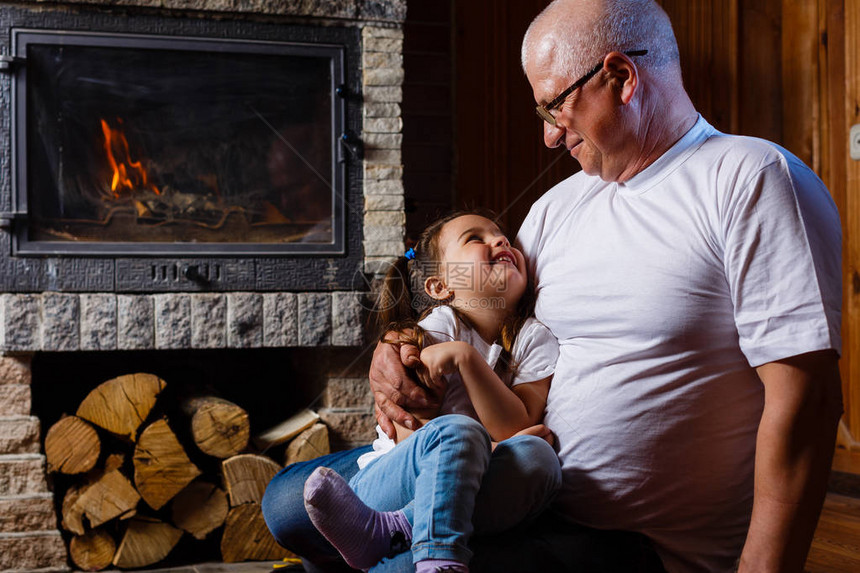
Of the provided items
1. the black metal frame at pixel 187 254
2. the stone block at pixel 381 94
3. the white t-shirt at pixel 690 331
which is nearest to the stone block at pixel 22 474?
the black metal frame at pixel 187 254

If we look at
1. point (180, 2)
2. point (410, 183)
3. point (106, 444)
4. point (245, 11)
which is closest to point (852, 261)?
point (410, 183)

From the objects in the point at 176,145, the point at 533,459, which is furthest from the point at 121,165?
the point at 533,459

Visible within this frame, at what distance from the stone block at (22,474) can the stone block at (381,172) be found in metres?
1.24

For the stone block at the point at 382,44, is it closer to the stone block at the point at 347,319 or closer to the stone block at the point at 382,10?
the stone block at the point at 382,10

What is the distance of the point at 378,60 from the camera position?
2420mm

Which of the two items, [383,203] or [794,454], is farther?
[383,203]

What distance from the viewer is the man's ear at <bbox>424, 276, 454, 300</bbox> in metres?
1.52

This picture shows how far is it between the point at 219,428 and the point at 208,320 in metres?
0.32

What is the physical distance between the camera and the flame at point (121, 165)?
2287 millimetres

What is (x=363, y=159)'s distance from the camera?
242 centimetres

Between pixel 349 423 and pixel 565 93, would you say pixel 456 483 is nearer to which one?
pixel 565 93

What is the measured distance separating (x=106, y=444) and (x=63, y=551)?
316mm

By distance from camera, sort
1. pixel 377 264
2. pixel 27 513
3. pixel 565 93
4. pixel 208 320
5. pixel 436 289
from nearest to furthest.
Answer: pixel 565 93 → pixel 436 289 → pixel 27 513 → pixel 208 320 → pixel 377 264

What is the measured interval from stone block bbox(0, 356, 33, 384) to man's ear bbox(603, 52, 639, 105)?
1836 mm
